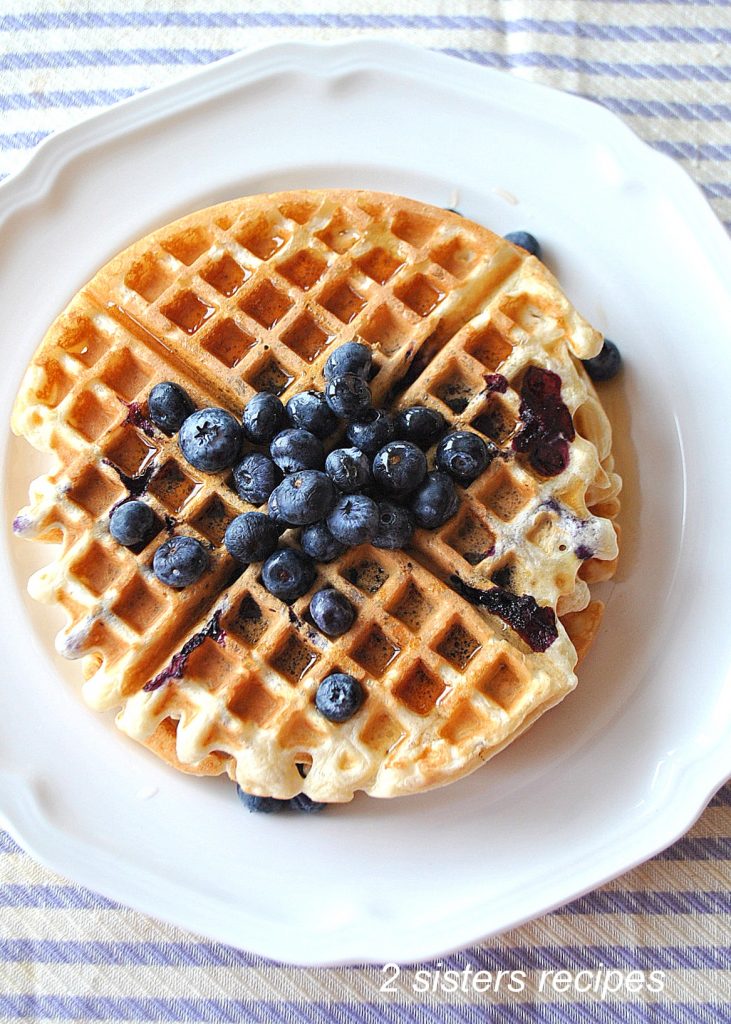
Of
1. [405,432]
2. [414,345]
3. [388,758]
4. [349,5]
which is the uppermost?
[349,5]

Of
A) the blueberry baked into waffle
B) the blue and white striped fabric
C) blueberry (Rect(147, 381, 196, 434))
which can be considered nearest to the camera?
the blueberry baked into waffle

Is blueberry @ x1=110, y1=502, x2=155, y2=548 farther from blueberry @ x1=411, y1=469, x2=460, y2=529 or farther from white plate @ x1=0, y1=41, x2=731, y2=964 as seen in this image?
blueberry @ x1=411, y1=469, x2=460, y2=529

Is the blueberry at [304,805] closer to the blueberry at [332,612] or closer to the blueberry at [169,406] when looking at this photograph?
the blueberry at [332,612]

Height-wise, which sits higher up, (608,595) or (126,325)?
(608,595)

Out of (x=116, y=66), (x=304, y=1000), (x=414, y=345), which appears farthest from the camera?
(x=116, y=66)

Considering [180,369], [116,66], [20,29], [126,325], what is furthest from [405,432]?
[20,29]

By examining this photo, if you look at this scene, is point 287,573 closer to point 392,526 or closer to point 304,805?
point 392,526

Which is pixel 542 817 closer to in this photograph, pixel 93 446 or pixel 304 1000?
pixel 304 1000

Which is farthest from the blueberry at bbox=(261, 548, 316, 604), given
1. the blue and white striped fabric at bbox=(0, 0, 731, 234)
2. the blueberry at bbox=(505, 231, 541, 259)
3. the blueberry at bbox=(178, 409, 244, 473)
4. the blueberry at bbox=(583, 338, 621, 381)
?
the blue and white striped fabric at bbox=(0, 0, 731, 234)
